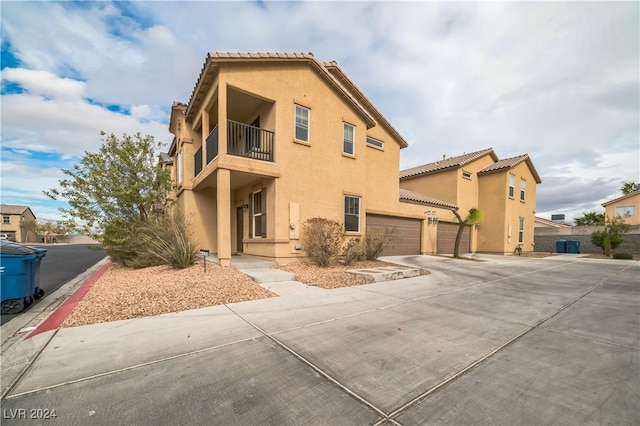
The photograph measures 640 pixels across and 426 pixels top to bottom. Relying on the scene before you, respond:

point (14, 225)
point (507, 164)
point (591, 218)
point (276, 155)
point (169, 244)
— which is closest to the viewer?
point (169, 244)

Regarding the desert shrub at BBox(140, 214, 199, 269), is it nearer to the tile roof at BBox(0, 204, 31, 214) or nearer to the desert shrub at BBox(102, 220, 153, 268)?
the desert shrub at BBox(102, 220, 153, 268)

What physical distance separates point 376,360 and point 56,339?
4.36 m

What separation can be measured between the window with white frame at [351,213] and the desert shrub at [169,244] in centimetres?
626

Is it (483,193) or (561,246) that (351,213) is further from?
(561,246)

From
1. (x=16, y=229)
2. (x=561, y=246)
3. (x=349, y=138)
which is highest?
(x=349, y=138)

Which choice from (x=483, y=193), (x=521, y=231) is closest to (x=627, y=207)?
(x=521, y=231)

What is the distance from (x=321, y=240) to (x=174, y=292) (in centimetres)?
507

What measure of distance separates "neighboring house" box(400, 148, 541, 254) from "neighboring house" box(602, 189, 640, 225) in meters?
19.1

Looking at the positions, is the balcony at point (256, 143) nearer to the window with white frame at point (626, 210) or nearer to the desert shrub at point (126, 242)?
the desert shrub at point (126, 242)

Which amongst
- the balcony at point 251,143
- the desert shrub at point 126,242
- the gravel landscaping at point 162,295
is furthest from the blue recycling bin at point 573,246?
the desert shrub at point 126,242

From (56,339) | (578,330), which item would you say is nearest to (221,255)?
(56,339)

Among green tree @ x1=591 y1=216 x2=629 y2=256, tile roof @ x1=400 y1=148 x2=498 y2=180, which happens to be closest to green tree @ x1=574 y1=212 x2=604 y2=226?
green tree @ x1=591 y1=216 x2=629 y2=256

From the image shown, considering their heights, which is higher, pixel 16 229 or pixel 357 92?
pixel 357 92

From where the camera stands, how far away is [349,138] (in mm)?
12508
